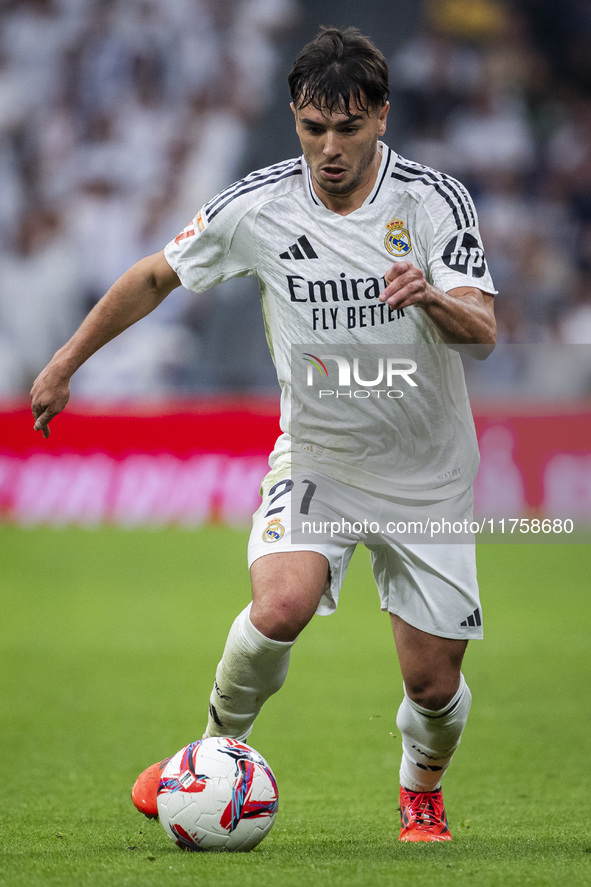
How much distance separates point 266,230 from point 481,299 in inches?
29.9

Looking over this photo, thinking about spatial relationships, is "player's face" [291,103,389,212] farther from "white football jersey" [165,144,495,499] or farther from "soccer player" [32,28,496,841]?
"white football jersey" [165,144,495,499]

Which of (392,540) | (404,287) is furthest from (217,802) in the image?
(404,287)

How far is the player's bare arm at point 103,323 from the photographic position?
390cm

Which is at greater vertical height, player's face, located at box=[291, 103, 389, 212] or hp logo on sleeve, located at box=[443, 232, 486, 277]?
player's face, located at box=[291, 103, 389, 212]

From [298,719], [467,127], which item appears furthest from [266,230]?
[467,127]

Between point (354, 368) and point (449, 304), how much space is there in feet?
1.98

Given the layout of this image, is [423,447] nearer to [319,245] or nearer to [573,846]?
[319,245]

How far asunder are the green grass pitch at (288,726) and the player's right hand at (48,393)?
133 centimetres

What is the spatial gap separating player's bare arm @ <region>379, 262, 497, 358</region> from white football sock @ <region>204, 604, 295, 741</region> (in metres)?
1.03

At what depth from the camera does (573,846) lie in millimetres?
3588

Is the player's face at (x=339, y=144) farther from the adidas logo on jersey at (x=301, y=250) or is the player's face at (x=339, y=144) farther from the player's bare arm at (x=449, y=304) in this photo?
the player's bare arm at (x=449, y=304)

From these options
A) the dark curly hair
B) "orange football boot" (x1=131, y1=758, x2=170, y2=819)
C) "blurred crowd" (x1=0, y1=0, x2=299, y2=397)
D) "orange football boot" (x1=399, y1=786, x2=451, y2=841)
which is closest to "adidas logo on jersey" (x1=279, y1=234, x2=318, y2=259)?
the dark curly hair

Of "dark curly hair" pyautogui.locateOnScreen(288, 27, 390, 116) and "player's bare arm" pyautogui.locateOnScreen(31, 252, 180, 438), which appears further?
"player's bare arm" pyautogui.locateOnScreen(31, 252, 180, 438)

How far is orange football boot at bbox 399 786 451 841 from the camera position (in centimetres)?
385
